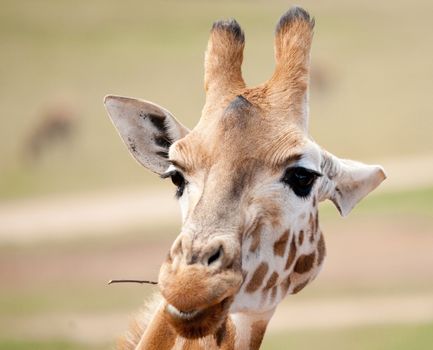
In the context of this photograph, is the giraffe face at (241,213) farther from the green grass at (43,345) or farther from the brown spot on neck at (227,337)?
the green grass at (43,345)

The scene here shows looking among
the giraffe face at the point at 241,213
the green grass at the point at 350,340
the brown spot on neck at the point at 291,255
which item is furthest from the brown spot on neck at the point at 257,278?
the green grass at the point at 350,340

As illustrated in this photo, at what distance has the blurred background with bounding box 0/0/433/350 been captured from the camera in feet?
110

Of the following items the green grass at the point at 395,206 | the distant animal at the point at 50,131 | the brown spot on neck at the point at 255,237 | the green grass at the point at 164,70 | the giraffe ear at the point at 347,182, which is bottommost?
the brown spot on neck at the point at 255,237

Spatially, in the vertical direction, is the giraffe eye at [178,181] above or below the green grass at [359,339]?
below

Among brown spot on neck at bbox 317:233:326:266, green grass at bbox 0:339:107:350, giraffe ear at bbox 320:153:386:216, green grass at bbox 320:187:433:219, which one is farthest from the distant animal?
brown spot on neck at bbox 317:233:326:266

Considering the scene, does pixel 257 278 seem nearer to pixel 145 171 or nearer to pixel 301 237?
pixel 301 237

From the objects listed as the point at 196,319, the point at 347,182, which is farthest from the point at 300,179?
the point at 196,319

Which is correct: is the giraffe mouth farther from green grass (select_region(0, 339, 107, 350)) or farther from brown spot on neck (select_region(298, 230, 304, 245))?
green grass (select_region(0, 339, 107, 350))

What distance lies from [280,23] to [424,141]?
43741 millimetres

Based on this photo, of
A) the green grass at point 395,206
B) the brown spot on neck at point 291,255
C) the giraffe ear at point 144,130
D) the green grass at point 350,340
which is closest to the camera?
the brown spot on neck at point 291,255

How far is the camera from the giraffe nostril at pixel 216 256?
10.5 m

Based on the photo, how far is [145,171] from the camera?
5159 cm

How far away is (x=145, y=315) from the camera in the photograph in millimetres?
12883

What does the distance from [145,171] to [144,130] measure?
3899 centimetres
